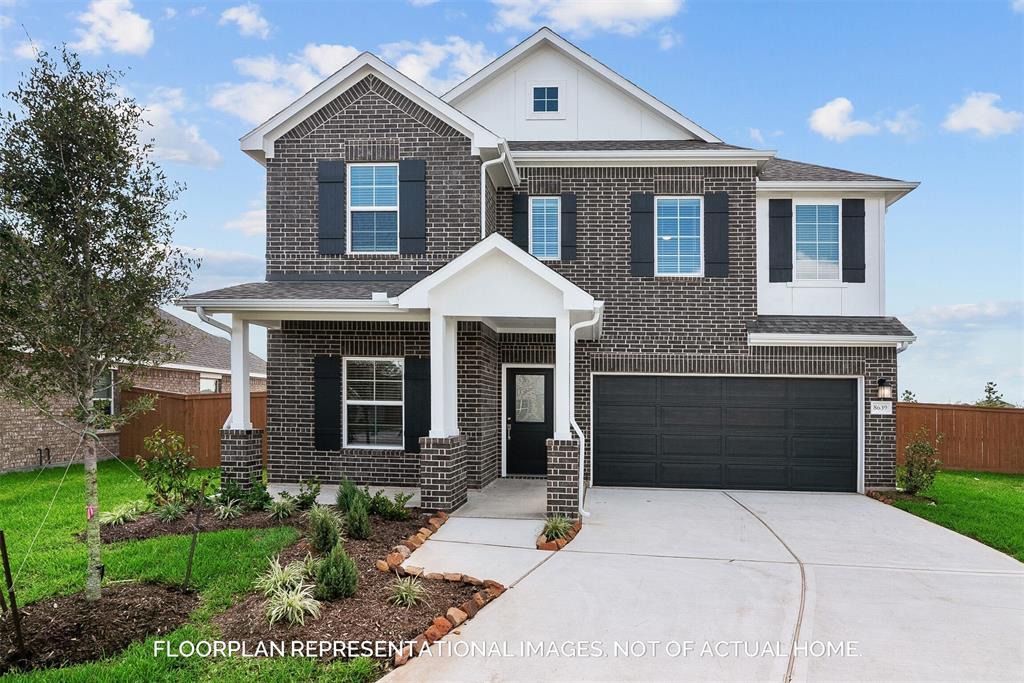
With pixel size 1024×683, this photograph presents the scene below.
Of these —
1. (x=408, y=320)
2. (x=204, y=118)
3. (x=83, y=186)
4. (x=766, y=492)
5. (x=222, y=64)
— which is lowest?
(x=766, y=492)

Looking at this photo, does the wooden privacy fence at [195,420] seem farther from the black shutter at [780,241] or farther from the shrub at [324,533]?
the black shutter at [780,241]

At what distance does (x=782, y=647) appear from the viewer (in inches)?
225

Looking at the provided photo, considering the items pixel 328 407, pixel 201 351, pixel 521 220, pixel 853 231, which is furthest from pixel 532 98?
pixel 201 351

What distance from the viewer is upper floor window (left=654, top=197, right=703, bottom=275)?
13234 mm

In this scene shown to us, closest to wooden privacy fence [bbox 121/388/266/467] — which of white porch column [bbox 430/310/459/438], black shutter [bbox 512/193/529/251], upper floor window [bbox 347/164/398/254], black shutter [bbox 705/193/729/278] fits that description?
upper floor window [bbox 347/164/398/254]

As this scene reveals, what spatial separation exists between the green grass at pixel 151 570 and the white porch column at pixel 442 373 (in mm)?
2398

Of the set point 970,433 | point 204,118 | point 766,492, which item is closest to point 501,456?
point 766,492

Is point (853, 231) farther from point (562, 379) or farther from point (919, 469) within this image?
point (562, 379)

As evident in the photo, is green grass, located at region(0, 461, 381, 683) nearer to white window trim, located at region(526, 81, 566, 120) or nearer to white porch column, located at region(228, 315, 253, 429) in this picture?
white porch column, located at region(228, 315, 253, 429)

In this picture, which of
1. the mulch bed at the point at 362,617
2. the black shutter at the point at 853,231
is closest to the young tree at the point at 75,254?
the mulch bed at the point at 362,617

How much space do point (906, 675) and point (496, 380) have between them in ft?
28.7

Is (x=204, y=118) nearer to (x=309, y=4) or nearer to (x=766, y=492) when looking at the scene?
(x=309, y=4)

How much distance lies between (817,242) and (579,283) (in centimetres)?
444

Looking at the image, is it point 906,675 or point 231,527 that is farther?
point 231,527
